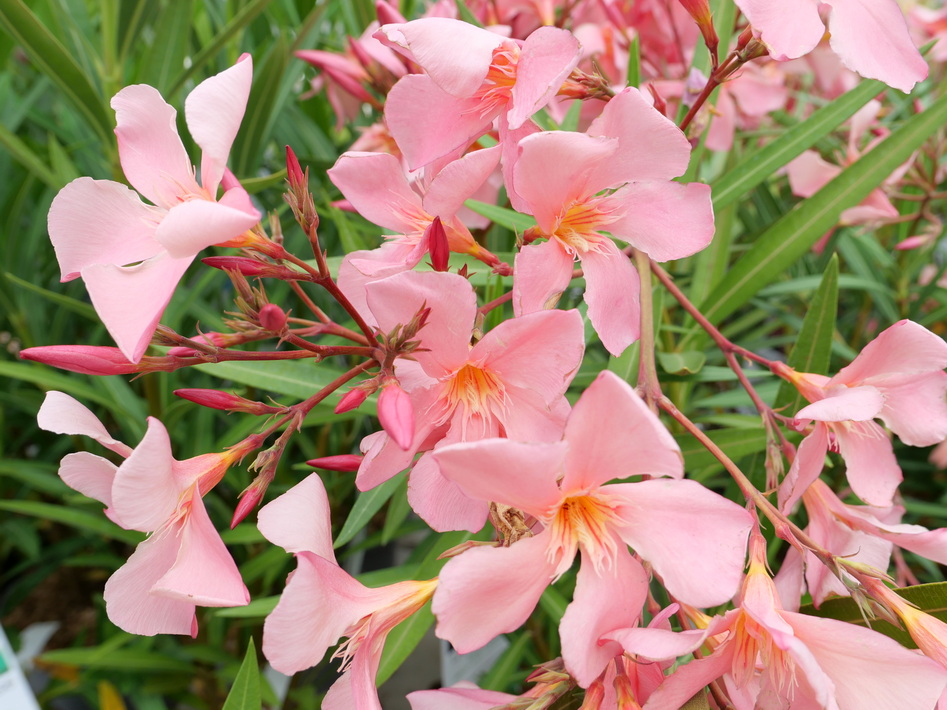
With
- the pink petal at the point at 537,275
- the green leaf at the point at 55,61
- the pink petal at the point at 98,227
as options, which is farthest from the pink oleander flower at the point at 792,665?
the green leaf at the point at 55,61

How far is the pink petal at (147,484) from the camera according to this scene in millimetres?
403

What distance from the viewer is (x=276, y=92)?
104 cm

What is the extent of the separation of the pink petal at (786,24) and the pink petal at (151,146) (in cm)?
37

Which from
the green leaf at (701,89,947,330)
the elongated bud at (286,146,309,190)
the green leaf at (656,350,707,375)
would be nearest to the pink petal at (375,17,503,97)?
the elongated bud at (286,146,309,190)

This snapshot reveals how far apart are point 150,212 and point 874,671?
53 centimetres

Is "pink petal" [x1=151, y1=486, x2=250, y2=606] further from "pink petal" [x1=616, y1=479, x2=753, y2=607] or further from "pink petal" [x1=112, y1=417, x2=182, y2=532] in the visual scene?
"pink petal" [x1=616, y1=479, x2=753, y2=607]

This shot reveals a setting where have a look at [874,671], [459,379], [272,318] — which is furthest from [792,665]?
[272,318]

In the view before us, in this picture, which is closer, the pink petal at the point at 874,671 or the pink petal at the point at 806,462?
the pink petal at the point at 874,671

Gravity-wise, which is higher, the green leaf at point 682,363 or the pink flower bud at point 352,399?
the pink flower bud at point 352,399

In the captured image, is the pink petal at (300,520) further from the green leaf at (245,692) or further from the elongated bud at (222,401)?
the green leaf at (245,692)

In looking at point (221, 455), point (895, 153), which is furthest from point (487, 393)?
point (895, 153)

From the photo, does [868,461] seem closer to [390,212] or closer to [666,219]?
[666,219]

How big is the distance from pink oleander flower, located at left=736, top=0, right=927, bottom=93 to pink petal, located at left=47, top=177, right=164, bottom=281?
0.41 m

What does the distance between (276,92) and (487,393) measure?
→ 2.48 feet
